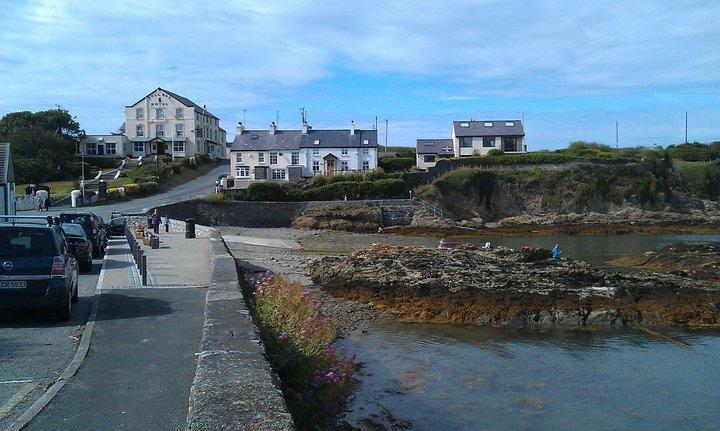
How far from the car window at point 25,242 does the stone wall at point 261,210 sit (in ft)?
150

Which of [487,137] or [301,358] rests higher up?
[487,137]

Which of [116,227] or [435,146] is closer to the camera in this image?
[116,227]

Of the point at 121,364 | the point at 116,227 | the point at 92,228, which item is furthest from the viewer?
the point at 116,227

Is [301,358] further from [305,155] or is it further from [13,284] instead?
[305,155]

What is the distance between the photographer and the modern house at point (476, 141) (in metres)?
86.4

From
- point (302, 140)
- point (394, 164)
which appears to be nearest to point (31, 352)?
point (302, 140)

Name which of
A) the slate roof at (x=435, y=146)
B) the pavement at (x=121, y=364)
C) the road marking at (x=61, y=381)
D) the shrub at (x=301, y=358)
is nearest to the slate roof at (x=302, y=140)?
the slate roof at (x=435, y=146)

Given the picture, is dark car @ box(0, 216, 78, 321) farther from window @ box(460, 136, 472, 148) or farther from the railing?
window @ box(460, 136, 472, 148)

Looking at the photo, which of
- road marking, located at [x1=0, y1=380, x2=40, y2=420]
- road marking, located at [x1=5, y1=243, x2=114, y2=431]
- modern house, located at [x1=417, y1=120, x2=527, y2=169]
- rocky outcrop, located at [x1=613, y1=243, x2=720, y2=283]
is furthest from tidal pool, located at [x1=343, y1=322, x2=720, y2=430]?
modern house, located at [x1=417, y1=120, x2=527, y2=169]

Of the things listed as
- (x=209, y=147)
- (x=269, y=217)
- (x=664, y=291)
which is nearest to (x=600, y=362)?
(x=664, y=291)

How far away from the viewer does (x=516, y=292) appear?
22.7 metres

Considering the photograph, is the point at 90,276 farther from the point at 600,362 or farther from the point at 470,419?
the point at 600,362

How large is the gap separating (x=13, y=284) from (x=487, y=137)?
79748 millimetres

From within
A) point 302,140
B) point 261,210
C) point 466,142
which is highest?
point 466,142
